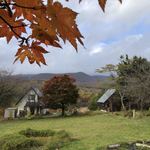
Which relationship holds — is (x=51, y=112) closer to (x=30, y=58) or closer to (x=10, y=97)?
(x=10, y=97)

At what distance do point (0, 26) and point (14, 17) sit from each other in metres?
0.04

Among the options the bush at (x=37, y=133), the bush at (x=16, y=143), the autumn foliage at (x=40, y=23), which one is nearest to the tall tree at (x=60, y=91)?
the bush at (x=37, y=133)

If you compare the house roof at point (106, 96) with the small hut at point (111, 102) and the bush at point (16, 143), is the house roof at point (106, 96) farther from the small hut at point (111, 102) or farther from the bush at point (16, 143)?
the bush at point (16, 143)

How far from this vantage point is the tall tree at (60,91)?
28438 mm

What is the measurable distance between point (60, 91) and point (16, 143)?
16738 millimetres

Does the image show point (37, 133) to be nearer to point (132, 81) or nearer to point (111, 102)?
point (132, 81)

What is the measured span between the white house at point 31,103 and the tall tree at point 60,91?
14.3 ft

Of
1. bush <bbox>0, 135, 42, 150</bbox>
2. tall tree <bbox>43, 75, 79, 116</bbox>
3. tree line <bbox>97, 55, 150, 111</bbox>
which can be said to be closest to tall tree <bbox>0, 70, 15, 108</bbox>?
tall tree <bbox>43, 75, 79, 116</bbox>

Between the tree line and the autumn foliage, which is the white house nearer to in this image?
the tree line

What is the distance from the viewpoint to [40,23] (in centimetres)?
80

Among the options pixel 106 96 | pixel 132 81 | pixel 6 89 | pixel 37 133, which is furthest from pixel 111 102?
pixel 37 133

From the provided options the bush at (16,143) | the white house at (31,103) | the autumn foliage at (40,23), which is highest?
the white house at (31,103)

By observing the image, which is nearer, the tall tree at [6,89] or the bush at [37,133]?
Answer: the bush at [37,133]

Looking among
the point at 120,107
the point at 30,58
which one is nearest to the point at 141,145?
the point at 30,58
